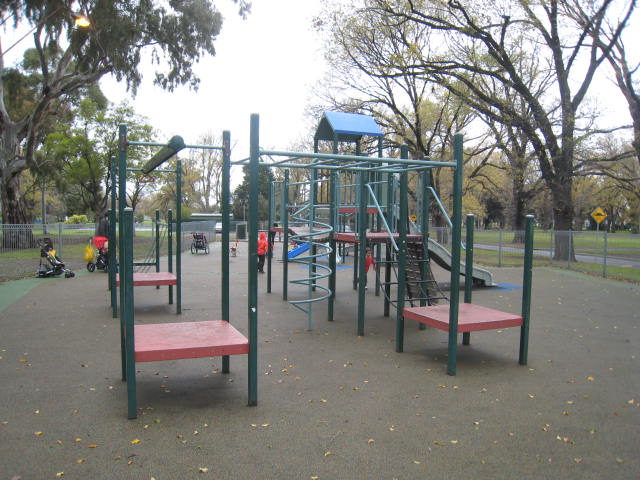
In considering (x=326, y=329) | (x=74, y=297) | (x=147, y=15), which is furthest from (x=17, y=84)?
(x=326, y=329)

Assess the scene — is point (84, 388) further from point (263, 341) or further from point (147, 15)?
point (147, 15)

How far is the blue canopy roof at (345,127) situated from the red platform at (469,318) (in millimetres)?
4615

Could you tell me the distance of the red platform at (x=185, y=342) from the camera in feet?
13.6

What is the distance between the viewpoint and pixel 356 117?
10.3m

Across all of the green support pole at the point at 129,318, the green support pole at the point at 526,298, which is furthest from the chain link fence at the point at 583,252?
the green support pole at the point at 129,318

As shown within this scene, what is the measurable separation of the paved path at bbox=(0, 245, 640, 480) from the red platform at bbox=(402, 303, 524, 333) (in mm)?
489

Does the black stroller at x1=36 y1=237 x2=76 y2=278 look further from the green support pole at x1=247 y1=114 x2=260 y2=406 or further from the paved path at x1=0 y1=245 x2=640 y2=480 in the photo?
the green support pole at x1=247 y1=114 x2=260 y2=406

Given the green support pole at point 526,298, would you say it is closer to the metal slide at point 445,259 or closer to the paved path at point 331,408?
the paved path at point 331,408

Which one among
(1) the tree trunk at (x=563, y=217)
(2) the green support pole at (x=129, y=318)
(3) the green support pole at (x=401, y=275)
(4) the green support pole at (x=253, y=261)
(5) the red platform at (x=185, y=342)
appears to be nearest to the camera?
(2) the green support pole at (x=129, y=318)

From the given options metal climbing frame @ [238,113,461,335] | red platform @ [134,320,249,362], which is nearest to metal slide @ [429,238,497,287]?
metal climbing frame @ [238,113,461,335]

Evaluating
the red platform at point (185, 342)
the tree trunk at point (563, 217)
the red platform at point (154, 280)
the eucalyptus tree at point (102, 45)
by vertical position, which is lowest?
the red platform at point (154, 280)

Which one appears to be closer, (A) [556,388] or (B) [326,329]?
(A) [556,388]

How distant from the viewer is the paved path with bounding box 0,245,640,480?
3311 mm

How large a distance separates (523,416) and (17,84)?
27209 mm
